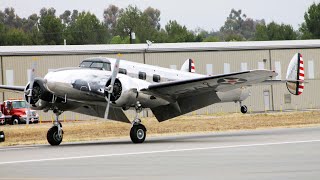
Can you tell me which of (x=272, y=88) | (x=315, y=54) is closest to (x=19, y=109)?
(x=272, y=88)

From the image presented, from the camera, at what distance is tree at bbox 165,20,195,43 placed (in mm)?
170500

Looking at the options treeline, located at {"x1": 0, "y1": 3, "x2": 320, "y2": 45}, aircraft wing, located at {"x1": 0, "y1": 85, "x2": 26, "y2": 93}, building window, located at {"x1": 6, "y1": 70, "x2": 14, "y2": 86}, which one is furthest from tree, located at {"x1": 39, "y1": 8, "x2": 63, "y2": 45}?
aircraft wing, located at {"x1": 0, "y1": 85, "x2": 26, "y2": 93}

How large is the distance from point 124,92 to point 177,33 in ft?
496

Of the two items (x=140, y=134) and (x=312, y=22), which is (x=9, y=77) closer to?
(x=140, y=134)

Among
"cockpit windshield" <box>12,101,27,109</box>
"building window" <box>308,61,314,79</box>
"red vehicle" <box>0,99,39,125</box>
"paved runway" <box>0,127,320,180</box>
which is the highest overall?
"building window" <box>308,61,314,79</box>

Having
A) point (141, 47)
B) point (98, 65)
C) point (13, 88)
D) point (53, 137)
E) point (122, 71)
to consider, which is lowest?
point (53, 137)

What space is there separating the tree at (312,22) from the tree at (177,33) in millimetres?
26865

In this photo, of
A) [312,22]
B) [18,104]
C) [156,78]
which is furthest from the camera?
[312,22]

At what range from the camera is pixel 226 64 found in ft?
242

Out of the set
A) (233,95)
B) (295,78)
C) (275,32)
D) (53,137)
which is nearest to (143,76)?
(53,137)

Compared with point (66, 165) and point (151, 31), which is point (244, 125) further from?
point (151, 31)

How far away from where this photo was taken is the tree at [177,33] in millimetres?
170500

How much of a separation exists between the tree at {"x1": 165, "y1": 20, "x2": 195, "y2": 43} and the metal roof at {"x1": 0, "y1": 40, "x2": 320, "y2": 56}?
92.0m

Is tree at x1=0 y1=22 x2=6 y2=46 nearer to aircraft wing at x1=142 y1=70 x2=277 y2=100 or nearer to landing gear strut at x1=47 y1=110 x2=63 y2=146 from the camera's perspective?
landing gear strut at x1=47 y1=110 x2=63 y2=146
